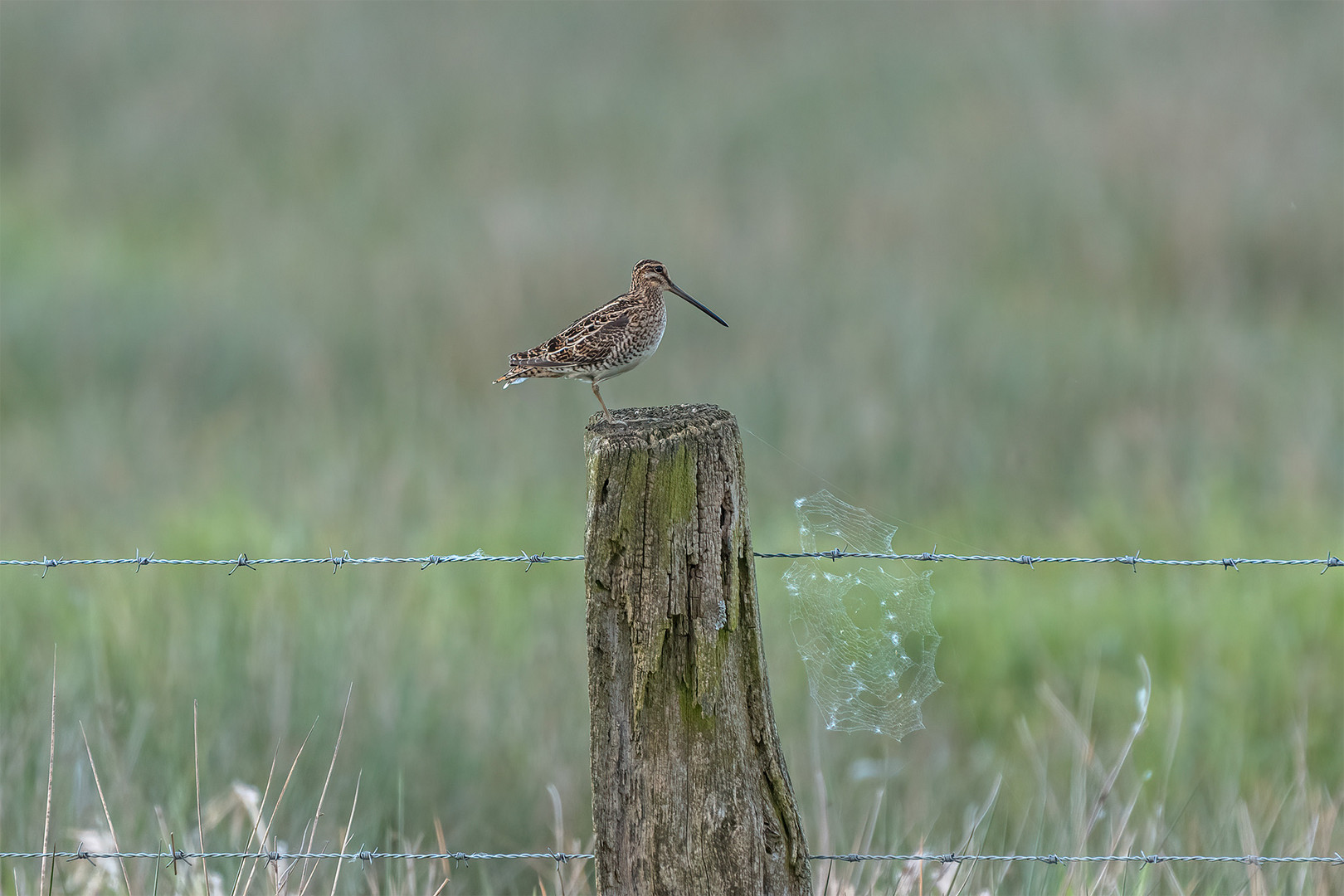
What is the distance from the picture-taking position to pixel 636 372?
9.72 meters

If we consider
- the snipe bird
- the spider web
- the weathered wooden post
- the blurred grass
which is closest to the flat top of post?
the weathered wooden post

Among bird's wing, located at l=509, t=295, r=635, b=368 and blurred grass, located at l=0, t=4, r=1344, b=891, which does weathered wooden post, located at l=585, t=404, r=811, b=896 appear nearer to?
bird's wing, located at l=509, t=295, r=635, b=368

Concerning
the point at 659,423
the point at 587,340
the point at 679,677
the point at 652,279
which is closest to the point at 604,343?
the point at 587,340

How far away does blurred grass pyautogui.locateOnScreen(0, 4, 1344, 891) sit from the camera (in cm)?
492

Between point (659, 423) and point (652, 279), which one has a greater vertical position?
point (652, 279)

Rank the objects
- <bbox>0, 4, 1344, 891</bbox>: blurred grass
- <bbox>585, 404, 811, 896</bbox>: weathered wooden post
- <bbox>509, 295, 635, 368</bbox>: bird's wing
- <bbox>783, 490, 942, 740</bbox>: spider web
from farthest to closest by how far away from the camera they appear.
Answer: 1. <bbox>0, 4, 1344, 891</bbox>: blurred grass
2. <bbox>783, 490, 942, 740</bbox>: spider web
3. <bbox>509, 295, 635, 368</bbox>: bird's wing
4. <bbox>585, 404, 811, 896</bbox>: weathered wooden post

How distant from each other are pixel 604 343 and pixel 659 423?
59 cm

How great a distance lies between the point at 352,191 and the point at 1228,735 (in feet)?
41.5

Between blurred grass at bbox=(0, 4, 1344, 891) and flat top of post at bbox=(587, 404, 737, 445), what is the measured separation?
4.83 ft

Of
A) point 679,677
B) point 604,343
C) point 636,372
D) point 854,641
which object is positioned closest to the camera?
point 679,677

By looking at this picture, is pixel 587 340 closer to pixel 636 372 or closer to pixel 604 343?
pixel 604 343

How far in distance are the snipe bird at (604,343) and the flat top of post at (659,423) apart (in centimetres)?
39

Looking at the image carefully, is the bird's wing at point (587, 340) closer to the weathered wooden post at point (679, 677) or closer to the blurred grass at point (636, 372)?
the weathered wooden post at point (679, 677)

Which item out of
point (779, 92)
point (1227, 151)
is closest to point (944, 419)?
point (1227, 151)
